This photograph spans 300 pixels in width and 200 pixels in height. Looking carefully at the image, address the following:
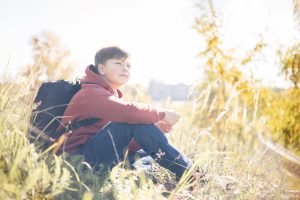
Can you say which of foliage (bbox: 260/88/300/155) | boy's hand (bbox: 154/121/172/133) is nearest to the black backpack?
→ boy's hand (bbox: 154/121/172/133)

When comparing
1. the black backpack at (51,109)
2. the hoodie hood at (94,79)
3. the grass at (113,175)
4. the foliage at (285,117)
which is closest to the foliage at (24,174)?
the grass at (113,175)

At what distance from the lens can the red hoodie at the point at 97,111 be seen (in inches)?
120

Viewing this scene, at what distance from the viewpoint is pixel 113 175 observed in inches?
100

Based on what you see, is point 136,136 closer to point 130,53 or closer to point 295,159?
point 130,53

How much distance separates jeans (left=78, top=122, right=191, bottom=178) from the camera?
3.04 m

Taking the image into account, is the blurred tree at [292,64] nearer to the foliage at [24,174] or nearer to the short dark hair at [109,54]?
the short dark hair at [109,54]

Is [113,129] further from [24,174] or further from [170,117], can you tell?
[24,174]

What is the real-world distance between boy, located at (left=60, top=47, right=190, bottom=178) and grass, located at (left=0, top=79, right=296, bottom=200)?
152 millimetres

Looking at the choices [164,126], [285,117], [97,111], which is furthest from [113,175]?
[285,117]

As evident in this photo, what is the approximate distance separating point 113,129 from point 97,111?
0.20 m

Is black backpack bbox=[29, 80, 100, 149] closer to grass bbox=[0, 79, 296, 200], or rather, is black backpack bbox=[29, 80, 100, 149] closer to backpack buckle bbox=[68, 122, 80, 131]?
backpack buckle bbox=[68, 122, 80, 131]

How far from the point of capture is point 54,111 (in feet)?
10.6

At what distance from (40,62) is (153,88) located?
291 ft

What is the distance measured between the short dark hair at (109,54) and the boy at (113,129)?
0.92ft
